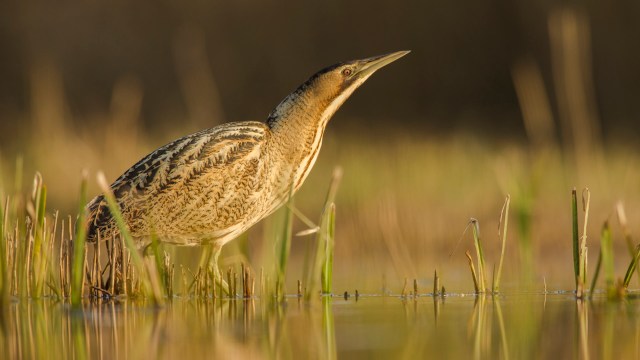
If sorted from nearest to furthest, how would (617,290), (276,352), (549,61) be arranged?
(276,352)
(617,290)
(549,61)

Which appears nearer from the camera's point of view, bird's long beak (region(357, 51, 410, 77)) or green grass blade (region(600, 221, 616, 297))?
green grass blade (region(600, 221, 616, 297))

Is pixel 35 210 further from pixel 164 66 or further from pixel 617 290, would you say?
pixel 164 66

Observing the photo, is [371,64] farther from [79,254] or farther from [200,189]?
[79,254]

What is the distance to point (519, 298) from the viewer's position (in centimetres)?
591

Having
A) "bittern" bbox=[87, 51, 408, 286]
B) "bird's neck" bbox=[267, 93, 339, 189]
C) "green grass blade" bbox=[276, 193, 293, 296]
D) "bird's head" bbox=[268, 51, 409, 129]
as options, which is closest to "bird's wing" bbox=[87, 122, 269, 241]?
"bittern" bbox=[87, 51, 408, 286]

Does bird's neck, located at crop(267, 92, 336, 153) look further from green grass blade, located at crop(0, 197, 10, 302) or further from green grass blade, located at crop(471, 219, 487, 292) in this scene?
green grass blade, located at crop(0, 197, 10, 302)

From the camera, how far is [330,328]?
5.02 metres

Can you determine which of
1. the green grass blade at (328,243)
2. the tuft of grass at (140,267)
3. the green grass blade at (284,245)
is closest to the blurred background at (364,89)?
the green grass blade at (328,243)

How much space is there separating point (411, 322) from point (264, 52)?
30.3 ft

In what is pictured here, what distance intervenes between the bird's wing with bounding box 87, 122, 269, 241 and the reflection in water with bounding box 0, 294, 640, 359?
582 mm

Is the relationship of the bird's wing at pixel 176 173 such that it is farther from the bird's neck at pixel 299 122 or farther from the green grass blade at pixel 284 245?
the green grass blade at pixel 284 245

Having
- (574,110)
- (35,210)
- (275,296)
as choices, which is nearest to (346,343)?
(275,296)

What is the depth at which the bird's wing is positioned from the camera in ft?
A: 20.8

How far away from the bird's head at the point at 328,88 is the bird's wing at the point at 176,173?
0.45 metres
